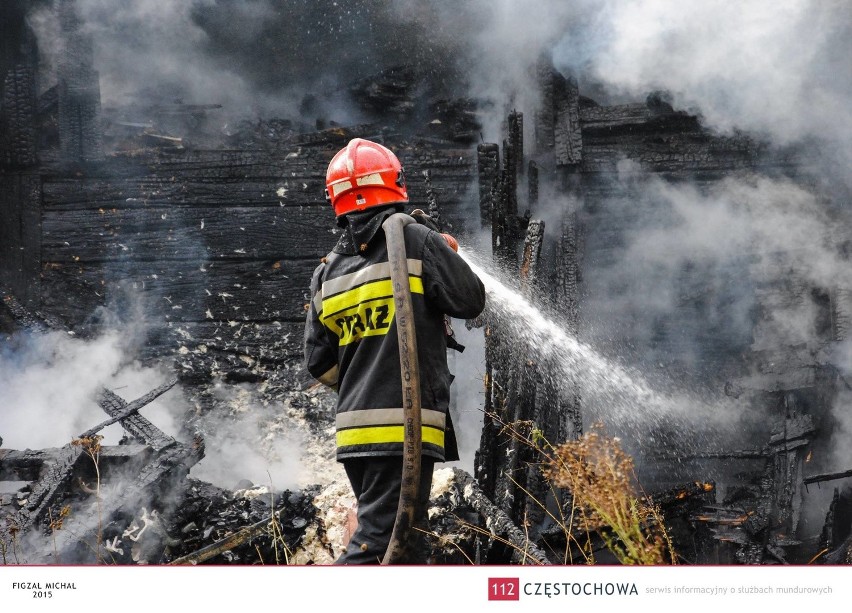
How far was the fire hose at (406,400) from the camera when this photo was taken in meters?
2.87

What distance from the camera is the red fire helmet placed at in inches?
124

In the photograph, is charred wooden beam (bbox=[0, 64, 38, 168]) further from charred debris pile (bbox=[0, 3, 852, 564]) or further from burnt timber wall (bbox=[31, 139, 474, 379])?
burnt timber wall (bbox=[31, 139, 474, 379])

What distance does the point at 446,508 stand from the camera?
4414 millimetres

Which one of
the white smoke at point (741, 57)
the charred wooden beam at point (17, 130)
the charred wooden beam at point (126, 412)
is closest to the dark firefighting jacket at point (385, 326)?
the charred wooden beam at point (126, 412)

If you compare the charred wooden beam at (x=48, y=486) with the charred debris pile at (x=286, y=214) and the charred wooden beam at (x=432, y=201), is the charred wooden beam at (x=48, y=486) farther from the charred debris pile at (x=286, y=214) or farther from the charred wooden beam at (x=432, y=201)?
the charred wooden beam at (x=432, y=201)

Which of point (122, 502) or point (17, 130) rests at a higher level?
point (17, 130)

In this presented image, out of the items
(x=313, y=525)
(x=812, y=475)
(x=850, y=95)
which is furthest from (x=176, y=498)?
(x=850, y=95)

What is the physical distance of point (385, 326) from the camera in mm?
3004

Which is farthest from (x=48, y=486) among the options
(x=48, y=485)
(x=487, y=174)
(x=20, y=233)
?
(x=487, y=174)

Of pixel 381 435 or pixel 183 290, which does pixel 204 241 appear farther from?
pixel 381 435

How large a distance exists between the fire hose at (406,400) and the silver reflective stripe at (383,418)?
56 mm

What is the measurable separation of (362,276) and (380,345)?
0.28 metres

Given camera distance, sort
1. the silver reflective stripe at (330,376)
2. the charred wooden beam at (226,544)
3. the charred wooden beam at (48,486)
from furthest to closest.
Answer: the charred wooden beam at (48,486) → the charred wooden beam at (226,544) → the silver reflective stripe at (330,376)

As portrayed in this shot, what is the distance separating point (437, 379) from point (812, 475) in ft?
9.97
